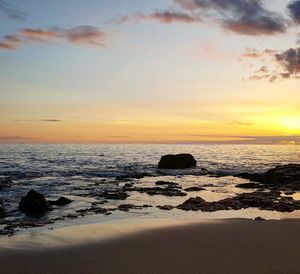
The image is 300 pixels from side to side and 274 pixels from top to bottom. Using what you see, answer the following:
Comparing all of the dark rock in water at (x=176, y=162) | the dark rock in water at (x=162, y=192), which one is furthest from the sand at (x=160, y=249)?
the dark rock in water at (x=176, y=162)

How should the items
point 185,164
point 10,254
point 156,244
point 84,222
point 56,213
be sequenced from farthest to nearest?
point 185,164 → point 56,213 → point 84,222 → point 156,244 → point 10,254

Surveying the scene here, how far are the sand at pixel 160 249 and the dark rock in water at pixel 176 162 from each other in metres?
A: 42.7

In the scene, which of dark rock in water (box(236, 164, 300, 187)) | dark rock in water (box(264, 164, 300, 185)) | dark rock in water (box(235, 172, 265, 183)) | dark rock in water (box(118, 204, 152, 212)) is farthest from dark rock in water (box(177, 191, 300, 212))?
dark rock in water (box(235, 172, 265, 183))

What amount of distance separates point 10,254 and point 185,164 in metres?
49.2

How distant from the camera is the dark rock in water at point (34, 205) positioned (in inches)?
760

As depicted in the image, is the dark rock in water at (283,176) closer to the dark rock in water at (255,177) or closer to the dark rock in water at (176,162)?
the dark rock in water at (255,177)

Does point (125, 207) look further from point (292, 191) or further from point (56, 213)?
point (292, 191)

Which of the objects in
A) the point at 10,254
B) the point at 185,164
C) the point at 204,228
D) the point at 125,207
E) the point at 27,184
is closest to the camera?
the point at 10,254

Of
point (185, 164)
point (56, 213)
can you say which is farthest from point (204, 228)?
point (185, 164)

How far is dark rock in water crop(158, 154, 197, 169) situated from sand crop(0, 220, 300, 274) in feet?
140

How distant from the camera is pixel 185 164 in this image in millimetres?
59031

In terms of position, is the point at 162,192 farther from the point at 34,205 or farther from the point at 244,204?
the point at 34,205

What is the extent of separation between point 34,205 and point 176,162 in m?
41.0

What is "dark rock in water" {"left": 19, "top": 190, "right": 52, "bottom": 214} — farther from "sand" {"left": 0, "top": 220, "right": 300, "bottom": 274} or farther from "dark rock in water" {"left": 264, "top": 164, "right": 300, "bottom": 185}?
"dark rock in water" {"left": 264, "top": 164, "right": 300, "bottom": 185}
